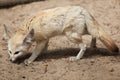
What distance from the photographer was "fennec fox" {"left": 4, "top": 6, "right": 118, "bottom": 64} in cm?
619

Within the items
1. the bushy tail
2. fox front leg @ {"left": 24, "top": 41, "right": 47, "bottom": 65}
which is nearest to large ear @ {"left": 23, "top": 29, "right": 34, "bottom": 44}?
fox front leg @ {"left": 24, "top": 41, "right": 47, "bottom": 65}

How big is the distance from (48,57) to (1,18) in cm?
246

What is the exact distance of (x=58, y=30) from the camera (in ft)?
20.6

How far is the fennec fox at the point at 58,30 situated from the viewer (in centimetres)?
619

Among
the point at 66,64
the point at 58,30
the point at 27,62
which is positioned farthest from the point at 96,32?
the point at 27,62

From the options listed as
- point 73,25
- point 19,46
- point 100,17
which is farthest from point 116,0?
point 19,46

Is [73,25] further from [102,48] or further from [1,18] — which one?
[1,18]

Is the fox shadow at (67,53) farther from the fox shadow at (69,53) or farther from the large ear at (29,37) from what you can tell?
the large ear at (29,37)

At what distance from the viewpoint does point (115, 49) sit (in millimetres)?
6203

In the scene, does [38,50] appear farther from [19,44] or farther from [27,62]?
[19,44]

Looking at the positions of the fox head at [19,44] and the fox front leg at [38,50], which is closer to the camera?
the fox head at [19,44]

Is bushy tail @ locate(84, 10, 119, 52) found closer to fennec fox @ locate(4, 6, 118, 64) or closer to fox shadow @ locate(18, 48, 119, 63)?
fennec fox @ locate(4, 6, 118, 64)

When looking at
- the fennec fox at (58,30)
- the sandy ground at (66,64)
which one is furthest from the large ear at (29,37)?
Answer: the sandy ground at (66,64)

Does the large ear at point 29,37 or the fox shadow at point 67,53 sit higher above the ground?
the large ear at point 29,37
